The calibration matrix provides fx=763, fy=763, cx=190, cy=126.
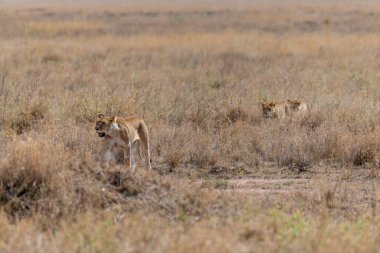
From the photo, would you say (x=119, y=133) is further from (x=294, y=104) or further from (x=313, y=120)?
(x=294, y=104)

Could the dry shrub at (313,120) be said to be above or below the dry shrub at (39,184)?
below

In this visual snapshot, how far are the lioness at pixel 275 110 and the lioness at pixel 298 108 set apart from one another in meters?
0.09

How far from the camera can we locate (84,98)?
47.4ft

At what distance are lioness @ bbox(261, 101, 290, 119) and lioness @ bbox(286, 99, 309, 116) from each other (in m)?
0.09

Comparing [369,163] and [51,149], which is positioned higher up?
[51,149]

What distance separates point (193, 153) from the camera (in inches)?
441

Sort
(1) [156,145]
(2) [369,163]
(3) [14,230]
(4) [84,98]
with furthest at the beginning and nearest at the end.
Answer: (4) [84,98] → (1) [156,145] → (2) [369,163] → (3) [14,230]

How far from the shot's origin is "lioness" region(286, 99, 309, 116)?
1378 cm

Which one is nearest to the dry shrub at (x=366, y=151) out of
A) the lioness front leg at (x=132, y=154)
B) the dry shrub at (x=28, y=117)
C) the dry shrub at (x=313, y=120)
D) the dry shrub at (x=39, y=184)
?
the dry shrub at (x=313, y=120)

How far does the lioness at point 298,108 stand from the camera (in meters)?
13.8

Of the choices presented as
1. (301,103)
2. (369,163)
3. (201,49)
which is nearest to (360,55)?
(201,49)

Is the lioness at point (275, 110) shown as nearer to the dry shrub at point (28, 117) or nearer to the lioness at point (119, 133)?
the lioness at point (119, 133)

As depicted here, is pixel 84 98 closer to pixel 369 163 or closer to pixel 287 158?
pixel 287 158

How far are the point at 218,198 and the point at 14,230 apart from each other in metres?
2.19
